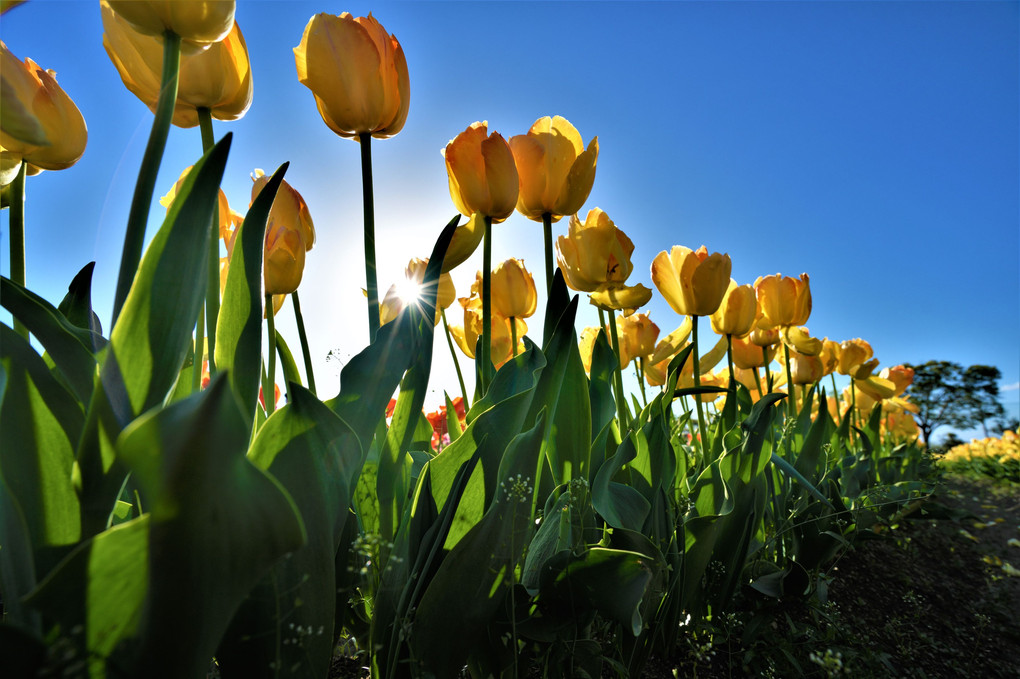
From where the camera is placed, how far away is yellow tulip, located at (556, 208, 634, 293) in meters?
1.31

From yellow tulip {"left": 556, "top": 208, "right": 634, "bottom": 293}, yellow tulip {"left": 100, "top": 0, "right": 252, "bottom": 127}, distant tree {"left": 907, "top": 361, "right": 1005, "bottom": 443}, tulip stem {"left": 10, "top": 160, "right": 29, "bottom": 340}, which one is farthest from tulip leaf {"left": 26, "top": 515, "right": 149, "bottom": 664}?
distant tree {"left": 907, "top": 361, "right": 1005, "bottom": 443}

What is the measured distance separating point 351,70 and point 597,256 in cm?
66

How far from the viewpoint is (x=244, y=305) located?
0.65m

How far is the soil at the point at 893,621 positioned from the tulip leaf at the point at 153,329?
0.59 meters

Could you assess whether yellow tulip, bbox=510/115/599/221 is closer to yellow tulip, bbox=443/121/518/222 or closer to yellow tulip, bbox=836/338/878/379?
yellow tulip, bbox=443/121/518/222

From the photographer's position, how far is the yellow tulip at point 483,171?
105 centimetres

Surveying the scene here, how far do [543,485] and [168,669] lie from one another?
2.20ft

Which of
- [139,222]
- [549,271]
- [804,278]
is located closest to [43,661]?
[139,222]

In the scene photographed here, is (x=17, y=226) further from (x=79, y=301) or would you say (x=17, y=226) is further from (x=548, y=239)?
(x=548, y=239)

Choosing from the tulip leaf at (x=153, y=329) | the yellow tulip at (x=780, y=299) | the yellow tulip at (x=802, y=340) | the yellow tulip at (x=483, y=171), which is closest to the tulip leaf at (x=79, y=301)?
the tulip leaf at (x=153, y=329)

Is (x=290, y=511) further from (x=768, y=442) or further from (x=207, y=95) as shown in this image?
(x=768, y=442)

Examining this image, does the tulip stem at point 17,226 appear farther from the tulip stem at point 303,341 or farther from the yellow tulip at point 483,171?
the yellow tulip at point 483,171

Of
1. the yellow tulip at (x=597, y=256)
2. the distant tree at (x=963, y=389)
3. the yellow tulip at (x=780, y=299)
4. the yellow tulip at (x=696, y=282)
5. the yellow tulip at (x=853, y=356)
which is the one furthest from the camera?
the distant tree at (x=963, y=389)

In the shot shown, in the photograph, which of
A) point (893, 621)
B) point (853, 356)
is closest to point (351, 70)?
point (893, 621)
